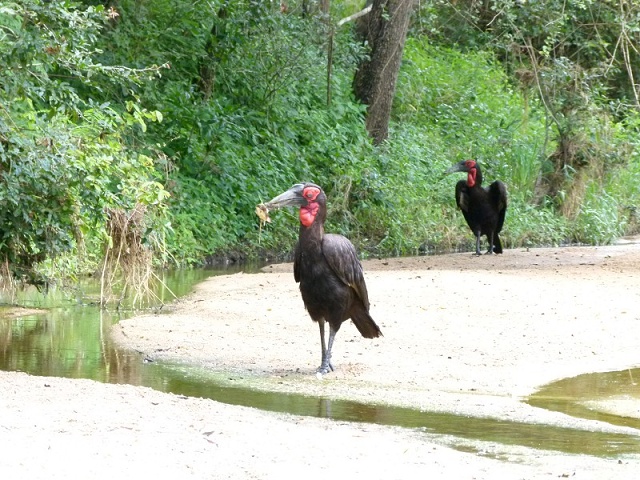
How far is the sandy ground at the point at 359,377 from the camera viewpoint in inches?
235

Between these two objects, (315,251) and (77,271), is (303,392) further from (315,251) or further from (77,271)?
(77,271)

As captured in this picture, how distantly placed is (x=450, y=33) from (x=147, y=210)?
20821 mm

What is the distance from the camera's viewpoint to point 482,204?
1881 cm

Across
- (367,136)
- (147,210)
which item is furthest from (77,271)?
(367,136)

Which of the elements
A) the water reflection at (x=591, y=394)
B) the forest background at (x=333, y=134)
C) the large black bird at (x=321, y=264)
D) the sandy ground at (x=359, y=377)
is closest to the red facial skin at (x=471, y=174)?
the sandy ground at (x=359, y=377)

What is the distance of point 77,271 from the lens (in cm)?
1412

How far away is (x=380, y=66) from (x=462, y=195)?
202 inches

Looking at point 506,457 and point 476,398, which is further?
point 476,398

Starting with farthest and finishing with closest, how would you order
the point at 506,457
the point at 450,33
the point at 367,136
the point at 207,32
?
the point at 450,33
the point at 367,136
the point at 207,32
the point at 506,457

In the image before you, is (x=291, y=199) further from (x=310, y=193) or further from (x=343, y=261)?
(x=343, y=261)

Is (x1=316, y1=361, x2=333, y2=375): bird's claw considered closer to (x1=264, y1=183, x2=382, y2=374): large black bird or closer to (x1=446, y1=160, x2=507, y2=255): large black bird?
(x1=264, y1=183, x2=382, y2=374): large black bird

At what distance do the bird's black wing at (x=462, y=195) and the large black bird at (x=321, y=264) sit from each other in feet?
32.6

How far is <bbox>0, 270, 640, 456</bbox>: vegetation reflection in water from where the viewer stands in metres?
7.07

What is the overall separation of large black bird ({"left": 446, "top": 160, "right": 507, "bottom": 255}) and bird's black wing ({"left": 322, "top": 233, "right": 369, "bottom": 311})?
9.83 metres
